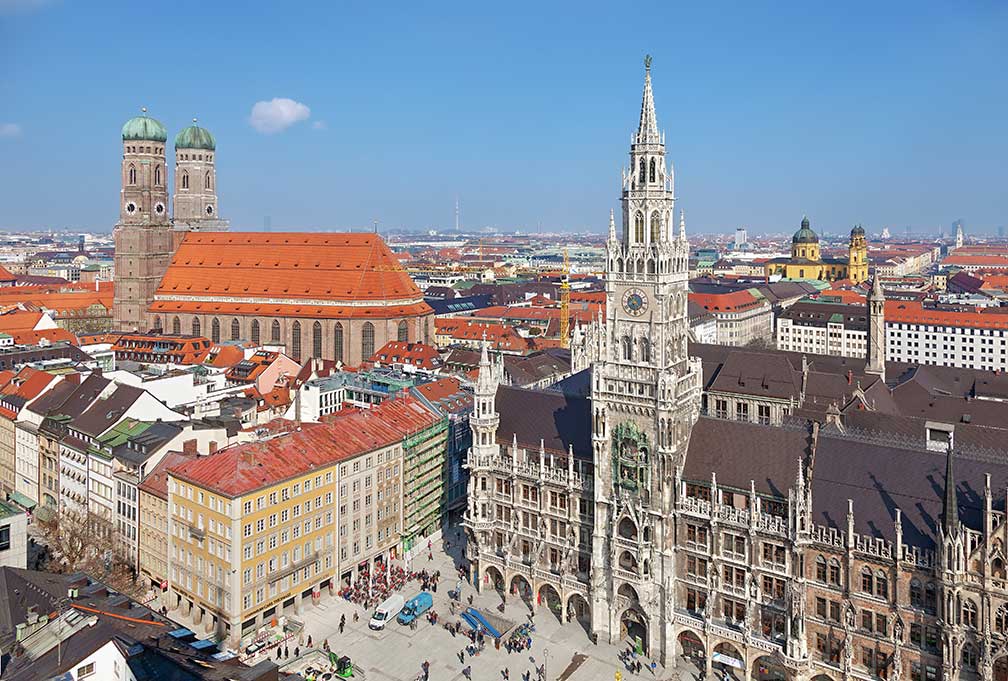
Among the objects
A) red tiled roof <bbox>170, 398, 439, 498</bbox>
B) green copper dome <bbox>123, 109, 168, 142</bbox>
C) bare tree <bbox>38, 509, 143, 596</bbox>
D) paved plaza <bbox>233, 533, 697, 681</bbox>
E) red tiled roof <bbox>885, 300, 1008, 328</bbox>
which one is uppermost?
green copper dome <bbox>123, 109, 168, 142</bbox>

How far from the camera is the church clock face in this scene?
2623 inches

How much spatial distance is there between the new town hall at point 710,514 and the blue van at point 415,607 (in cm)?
609

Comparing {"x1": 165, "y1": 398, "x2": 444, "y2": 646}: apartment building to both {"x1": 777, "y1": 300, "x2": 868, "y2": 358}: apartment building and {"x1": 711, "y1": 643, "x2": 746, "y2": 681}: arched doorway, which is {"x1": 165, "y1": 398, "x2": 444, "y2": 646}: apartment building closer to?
{"x1": 711, "y1": 643, "x2": 746, "y2": 681}: arched doorway

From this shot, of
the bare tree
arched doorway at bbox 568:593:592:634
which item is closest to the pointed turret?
arched doorway at bbox 568:593:592:634

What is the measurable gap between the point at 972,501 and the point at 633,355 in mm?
25035

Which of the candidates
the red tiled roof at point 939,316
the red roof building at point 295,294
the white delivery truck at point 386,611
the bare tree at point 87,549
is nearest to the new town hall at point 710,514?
the white delivery truck at point 386,611

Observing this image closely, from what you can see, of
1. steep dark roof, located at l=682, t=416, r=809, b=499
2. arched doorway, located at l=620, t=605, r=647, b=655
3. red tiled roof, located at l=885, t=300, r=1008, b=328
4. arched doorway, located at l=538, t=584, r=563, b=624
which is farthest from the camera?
red tiled roof, located at l=885, t=300, r=1008, b=328

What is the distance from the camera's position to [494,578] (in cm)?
7831

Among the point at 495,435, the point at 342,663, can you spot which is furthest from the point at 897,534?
the point at 342,663

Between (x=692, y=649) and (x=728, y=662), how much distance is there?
4.18 m

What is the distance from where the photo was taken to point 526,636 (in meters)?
69.4

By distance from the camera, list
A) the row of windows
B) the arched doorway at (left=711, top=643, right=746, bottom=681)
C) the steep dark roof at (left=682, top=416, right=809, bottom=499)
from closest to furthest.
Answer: the arched doorway at (left=711, top=643, right=746, bottom=681) → the steep dark roof at (left=682, top=416, right=809, bottom=499) → the row of windows

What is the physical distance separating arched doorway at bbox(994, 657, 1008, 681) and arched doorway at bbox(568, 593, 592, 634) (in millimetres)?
30334

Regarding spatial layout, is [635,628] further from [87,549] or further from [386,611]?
[87,549]
